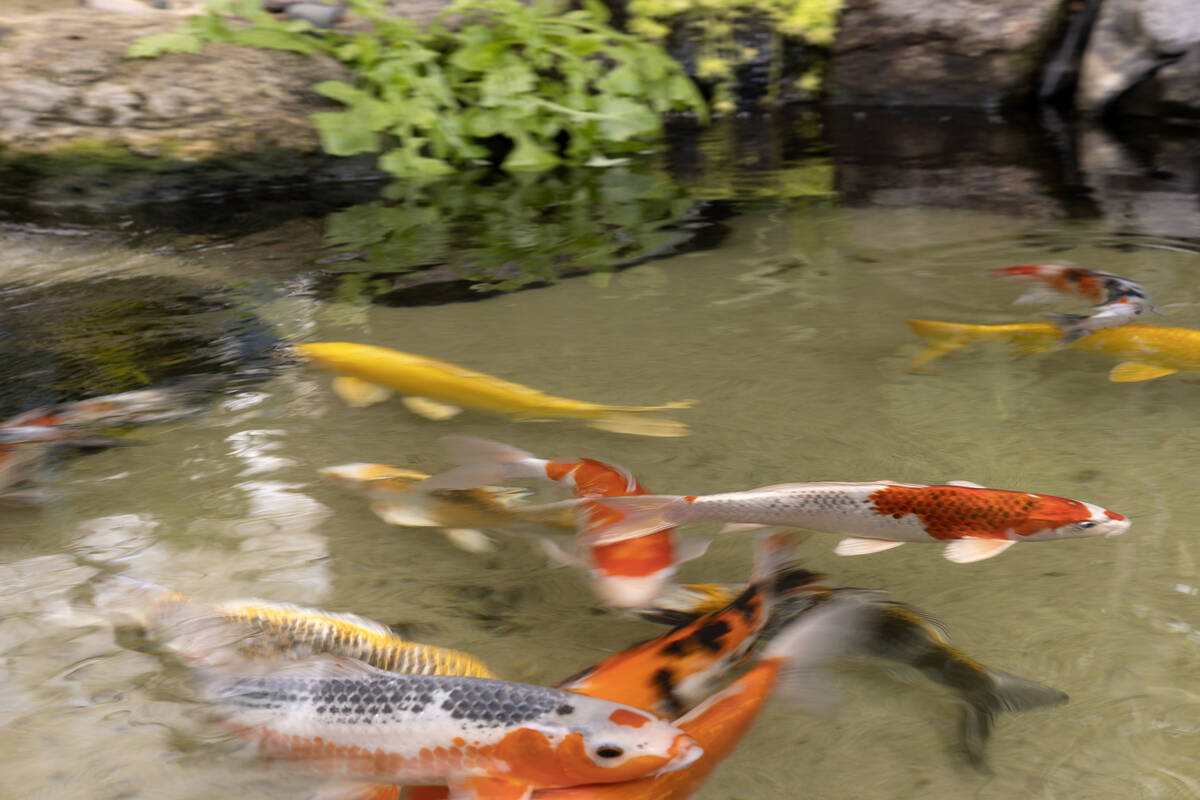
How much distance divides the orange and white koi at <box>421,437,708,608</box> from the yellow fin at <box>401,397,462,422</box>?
1.93 feet

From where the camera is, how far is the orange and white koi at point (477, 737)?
145 cm

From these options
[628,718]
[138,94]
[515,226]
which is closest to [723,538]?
[628,718]

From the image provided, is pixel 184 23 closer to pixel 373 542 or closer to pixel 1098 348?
pixel 373 542

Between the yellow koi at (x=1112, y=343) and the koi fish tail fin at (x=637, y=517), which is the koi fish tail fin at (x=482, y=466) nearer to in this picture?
the koi fish tail fin at (x=637, y=517)

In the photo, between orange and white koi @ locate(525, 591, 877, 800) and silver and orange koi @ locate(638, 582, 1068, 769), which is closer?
orange and white koi @ locate(525, 591, 877, 800)

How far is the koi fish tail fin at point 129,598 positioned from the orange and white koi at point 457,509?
0.57 meters

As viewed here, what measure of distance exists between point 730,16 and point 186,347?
7041 millimetres

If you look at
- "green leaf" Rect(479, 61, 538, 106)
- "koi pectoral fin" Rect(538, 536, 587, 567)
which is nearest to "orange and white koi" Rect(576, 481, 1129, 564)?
"koi pectoral fin" Rect(538, 536, 587, 567)

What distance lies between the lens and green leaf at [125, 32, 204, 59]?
679 centimetres

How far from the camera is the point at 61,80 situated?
6.63 meters

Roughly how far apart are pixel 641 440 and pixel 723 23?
7.44 m

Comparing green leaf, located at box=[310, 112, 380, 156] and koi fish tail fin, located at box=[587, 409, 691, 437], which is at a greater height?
green leaf, located at box=[310, 112, 380, 156]

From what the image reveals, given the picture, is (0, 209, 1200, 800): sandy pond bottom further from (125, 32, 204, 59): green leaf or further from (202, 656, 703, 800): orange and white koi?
(125, 32, 204, 59): green leaf

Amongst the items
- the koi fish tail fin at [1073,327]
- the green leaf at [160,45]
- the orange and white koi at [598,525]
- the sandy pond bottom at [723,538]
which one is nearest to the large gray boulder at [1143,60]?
the sandy pond bottom at [723,538]
